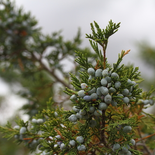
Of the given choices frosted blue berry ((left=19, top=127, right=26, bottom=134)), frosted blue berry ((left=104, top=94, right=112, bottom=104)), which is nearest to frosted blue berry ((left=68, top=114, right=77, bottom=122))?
Answer: frosted blue berry ((left=104, top=94, right=112, bottom=104))

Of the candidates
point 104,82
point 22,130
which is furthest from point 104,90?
→ point 22,130

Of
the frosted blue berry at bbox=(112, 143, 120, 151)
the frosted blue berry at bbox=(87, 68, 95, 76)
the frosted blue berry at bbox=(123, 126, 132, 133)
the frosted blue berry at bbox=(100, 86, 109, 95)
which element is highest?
the frosted blue berry at bbox=(87, 68, 95, 76)

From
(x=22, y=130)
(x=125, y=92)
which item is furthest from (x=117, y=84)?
(x=22, y=130)

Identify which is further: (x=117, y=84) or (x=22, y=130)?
(x=22, y=130)

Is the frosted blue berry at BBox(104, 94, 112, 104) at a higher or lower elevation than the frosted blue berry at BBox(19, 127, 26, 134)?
lower

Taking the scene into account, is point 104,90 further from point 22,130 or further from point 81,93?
point 22,130

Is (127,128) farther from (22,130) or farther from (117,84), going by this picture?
(22,130)

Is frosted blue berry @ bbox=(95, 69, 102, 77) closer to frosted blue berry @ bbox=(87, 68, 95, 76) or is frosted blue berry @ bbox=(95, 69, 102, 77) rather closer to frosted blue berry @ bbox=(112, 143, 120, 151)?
frosted blue berry @ bbox=(87, 68, 95, 76)

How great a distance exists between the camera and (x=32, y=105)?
1.49 m

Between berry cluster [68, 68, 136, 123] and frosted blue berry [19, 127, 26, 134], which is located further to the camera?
frosted blue berry [19, 127, 26, 134]

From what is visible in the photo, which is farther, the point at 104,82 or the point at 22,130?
the point at 22,130

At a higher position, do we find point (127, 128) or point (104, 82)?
point (104, 82)

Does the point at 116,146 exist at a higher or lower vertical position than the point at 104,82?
lower

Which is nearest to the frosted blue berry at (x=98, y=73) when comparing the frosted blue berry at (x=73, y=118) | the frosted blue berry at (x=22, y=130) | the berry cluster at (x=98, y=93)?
the berry cluster at (x=98, y=93)
